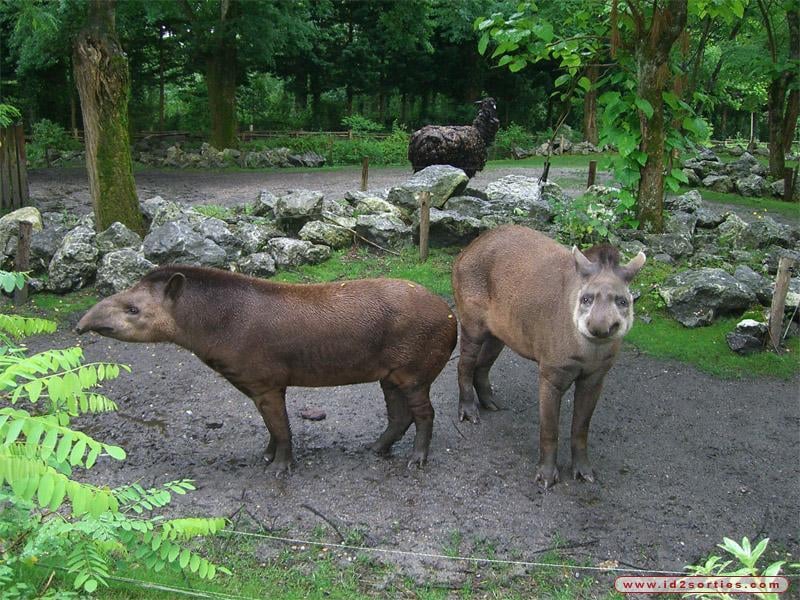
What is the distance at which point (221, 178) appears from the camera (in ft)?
71.2

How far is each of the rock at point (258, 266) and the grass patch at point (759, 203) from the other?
11.0 meters

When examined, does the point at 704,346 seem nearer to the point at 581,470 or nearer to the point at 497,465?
the point at 581,470

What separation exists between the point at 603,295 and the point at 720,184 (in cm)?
1635

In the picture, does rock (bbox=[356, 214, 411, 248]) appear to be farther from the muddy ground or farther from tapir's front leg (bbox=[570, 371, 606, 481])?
tapir's front leg (bbox=[570, 371, 606, 481])

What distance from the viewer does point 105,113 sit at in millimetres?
11117

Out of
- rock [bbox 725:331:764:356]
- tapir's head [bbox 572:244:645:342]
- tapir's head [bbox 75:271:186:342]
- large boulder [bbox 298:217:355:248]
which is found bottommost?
rock [bbox 725:331:764:356]

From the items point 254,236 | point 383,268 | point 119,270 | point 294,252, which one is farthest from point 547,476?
point 254,236

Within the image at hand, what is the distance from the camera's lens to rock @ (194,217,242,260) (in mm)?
10703

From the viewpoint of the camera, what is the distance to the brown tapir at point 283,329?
18.3 feet

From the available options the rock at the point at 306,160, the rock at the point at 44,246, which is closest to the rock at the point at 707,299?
the rock at the point at 44,246

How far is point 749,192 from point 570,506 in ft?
51.2

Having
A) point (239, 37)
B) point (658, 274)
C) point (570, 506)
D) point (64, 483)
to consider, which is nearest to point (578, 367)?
point (570, 506)

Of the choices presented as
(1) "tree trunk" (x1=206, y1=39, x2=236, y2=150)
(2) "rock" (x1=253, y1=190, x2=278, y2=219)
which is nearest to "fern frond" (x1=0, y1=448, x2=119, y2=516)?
(2) "rock" (x1=253, y1=190, x2=278, y2=219)

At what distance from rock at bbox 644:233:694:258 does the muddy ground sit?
2974 millimetres
